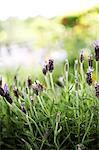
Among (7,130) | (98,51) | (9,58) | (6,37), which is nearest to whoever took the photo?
(98,51)

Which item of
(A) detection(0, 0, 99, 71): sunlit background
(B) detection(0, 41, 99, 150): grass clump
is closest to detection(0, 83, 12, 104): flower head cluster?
(B) detection(0, 41, 99, 150): grass clump

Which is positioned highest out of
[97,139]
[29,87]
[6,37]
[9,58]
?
[6,37]

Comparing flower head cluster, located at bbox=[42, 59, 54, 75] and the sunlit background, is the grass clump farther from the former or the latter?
the sunlit background

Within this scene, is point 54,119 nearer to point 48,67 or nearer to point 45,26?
point 48,67

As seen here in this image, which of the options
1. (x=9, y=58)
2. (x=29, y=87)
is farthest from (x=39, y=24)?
(x=29, y=87)

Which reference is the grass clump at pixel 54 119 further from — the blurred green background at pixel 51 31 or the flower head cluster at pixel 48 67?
the blurred green background at pixel 51 31

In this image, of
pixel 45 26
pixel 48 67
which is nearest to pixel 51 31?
pixel 45 26

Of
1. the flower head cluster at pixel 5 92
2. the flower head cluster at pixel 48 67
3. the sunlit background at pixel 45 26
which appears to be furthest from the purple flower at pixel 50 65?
the sunlit background at pixel 45 26

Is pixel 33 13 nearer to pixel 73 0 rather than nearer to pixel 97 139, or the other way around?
pixel 73 0

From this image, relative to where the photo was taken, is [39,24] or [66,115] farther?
[39,24]
